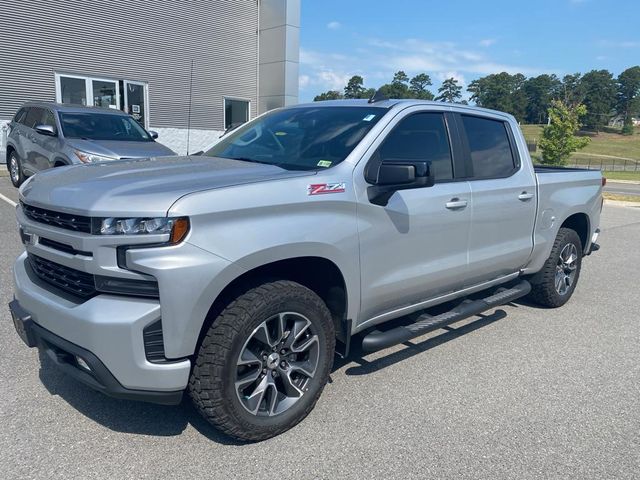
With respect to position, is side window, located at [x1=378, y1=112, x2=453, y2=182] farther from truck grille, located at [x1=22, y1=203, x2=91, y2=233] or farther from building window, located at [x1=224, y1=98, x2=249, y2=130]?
building window, located at [x1=224, y1=98, x2=249, y2=130]

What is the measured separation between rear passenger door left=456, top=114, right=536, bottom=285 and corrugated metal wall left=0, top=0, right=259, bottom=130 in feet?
55.4

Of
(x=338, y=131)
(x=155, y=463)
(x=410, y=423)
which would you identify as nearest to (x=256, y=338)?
(x=155, y=463)

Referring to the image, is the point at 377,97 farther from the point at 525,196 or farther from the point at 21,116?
the point at 21,116

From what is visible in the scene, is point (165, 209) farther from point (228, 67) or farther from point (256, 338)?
point (228, 67)

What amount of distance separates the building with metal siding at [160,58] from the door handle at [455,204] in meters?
13.5

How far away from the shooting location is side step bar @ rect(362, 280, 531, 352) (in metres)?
3.41

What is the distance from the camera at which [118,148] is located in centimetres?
866

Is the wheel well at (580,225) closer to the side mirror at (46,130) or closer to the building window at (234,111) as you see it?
the side mirror at (46,130)

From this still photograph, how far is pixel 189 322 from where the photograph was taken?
2508 mm

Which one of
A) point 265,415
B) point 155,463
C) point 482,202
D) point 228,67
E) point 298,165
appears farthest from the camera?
point 228,67

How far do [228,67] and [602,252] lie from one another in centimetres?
1751

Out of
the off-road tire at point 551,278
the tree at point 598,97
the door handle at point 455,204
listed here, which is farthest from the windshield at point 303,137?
the tree at point 598,97

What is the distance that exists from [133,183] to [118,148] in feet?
21.4

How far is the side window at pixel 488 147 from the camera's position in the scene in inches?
170
